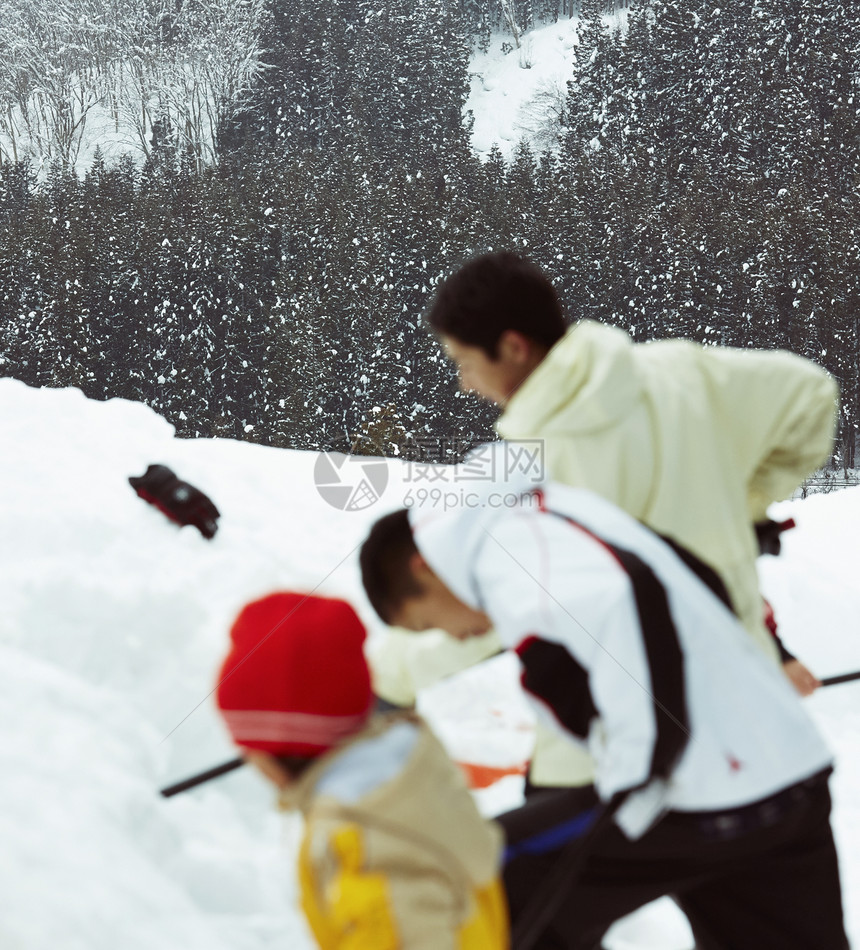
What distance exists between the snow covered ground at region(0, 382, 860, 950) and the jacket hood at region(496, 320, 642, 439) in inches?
49.8

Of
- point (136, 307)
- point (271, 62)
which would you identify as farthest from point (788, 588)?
point (271, 62)

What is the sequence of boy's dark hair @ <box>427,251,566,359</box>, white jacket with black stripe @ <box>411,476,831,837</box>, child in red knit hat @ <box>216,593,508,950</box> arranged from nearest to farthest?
child in red knit hat @ <box>216,593,508,950</box> < white jacket with black stripe @ <box>411,476,831,837</box> < boy's dark hair @ <box>427,251,566,359</box>

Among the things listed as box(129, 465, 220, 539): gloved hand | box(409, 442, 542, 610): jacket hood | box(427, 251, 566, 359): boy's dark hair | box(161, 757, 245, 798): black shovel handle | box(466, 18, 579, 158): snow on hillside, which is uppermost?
box(466, 18, 579, 158): snow on hillside

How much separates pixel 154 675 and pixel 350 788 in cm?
212

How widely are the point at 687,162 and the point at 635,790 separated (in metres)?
30.3

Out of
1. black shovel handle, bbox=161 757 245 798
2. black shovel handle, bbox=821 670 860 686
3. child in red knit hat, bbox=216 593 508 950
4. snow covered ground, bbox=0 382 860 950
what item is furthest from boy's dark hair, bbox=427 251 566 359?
black shovel handle, bbox=821 670 860 686

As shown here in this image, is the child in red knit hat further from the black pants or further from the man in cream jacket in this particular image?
the man in cream jacket

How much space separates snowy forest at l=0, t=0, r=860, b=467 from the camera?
23.2 meters

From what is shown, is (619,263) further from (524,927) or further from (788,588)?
(524,927)

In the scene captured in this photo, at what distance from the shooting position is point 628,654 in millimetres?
1174

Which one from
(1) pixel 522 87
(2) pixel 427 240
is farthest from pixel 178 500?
(1) pixel 522 87

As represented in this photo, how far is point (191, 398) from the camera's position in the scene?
25578 mm

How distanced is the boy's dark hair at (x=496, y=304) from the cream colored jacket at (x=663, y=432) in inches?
2.4

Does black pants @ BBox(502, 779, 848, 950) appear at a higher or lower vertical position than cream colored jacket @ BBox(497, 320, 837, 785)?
lower
